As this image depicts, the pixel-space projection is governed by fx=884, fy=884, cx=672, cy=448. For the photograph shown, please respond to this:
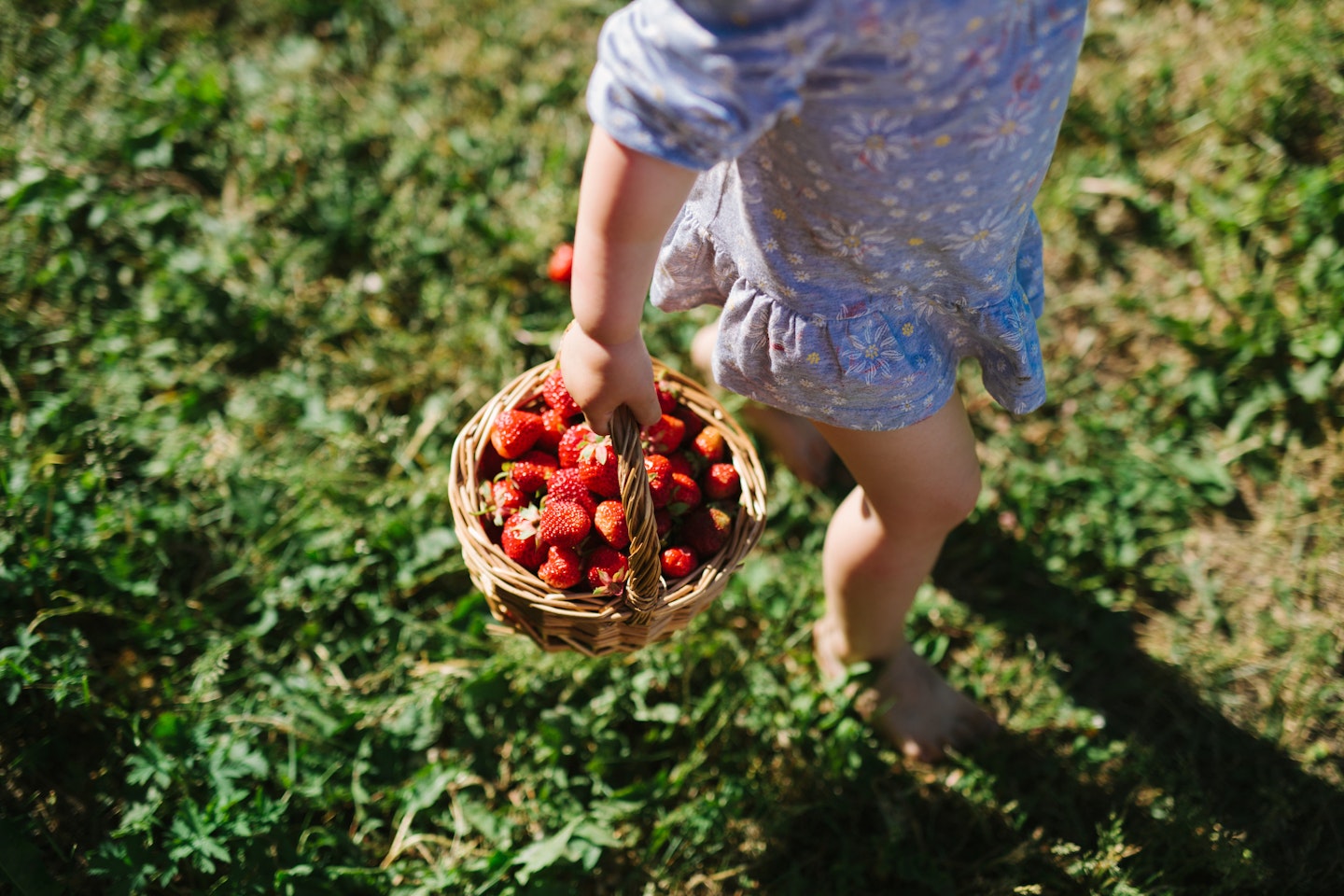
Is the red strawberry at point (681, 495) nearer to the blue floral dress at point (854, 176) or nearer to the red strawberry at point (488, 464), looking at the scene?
the blue floral dress at point (854, 176)

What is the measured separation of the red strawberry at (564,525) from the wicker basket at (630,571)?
0.07m

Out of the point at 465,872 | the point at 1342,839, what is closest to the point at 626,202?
the point at 465,872

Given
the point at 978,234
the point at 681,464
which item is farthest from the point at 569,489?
the point at 978,234

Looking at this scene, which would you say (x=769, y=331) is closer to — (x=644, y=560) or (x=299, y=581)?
(x=644, y=560)

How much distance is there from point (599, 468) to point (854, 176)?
688 mm

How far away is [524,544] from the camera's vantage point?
1.54 meters

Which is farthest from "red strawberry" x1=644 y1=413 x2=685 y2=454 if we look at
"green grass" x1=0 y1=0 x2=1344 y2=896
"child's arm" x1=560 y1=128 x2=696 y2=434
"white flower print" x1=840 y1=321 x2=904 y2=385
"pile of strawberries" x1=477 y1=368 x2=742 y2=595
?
"green grass" x1=0 y1=0 x2=1344 y2=896

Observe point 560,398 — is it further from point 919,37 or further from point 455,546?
point 919,37

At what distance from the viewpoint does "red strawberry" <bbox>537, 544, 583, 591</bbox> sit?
1.49 m

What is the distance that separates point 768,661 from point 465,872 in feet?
2.58

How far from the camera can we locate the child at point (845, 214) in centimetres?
94

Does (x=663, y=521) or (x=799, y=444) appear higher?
(x=663, y=521)

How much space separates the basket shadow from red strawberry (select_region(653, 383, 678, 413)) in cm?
90

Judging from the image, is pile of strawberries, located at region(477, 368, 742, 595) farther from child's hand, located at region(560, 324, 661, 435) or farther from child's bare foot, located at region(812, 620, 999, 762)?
child's bare foot, located at region(812, 620, 999, 762)
